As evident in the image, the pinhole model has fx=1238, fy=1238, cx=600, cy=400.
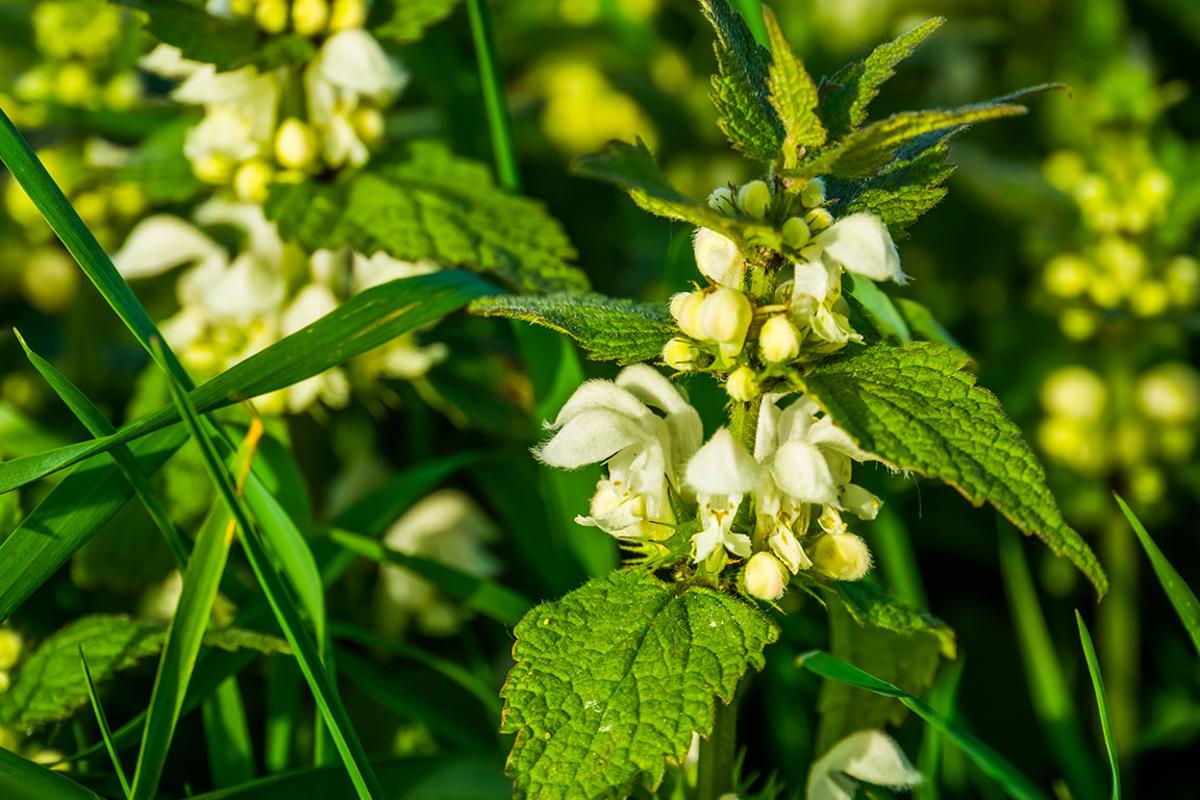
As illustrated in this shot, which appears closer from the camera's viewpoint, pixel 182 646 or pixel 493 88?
pixel 182 646

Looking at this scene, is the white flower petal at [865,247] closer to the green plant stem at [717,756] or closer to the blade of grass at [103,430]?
the green plant stem at [717,756]

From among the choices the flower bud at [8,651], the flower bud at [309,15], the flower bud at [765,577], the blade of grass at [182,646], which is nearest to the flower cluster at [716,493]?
the flower bud at [765,577]

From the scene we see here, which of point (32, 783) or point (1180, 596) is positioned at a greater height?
point (32, 783)

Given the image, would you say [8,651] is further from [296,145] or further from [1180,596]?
[1180,596]

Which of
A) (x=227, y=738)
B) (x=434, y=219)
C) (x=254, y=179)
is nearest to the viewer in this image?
(x=227, y=738)

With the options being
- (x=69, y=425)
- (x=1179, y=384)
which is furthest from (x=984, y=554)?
(x=69, y=425)

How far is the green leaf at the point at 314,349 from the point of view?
3.67 feet

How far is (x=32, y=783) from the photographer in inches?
38.8

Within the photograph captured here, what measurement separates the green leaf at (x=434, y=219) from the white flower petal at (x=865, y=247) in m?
0.46

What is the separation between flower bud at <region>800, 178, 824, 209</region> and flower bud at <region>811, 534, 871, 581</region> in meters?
0.27

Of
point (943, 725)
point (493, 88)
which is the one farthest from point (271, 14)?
point (943, 725)

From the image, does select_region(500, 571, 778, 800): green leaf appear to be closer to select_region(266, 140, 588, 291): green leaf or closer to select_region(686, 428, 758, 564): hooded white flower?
select_region(686, 428, 758, 564): hooded white flower

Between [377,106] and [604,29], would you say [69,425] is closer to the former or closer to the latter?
[377,106]

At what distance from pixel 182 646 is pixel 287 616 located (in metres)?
0.15
